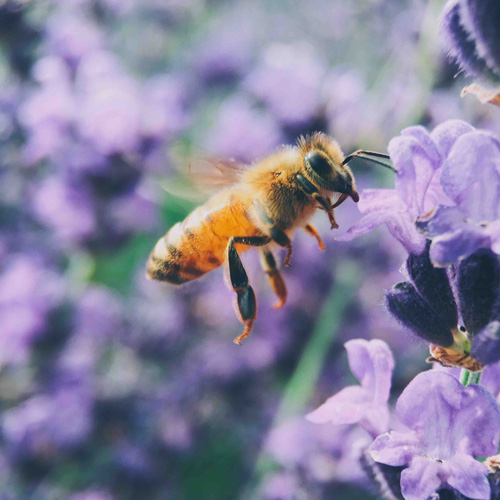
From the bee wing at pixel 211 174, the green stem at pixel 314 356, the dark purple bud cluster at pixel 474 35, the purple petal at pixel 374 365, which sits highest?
the dark purple bud cluster at pixel 474 35

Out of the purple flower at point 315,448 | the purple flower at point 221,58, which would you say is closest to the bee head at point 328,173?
the purple flower at point 315,448

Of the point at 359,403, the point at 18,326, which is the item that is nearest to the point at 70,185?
the point at 18,326

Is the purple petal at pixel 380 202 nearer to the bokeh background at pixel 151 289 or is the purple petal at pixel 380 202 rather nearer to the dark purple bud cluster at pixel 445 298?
the dark purple bud cluster at pixel 445 298

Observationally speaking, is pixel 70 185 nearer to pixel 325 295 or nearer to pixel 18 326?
pixel 18 326

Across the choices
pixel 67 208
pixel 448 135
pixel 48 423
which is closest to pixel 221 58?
pixel 67 208

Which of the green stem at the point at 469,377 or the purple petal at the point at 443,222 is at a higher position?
the purple petal at the point at 443,222

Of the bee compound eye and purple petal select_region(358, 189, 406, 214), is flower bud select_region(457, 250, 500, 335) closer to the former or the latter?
purple petal select_region(358, 189, 406, 214)
